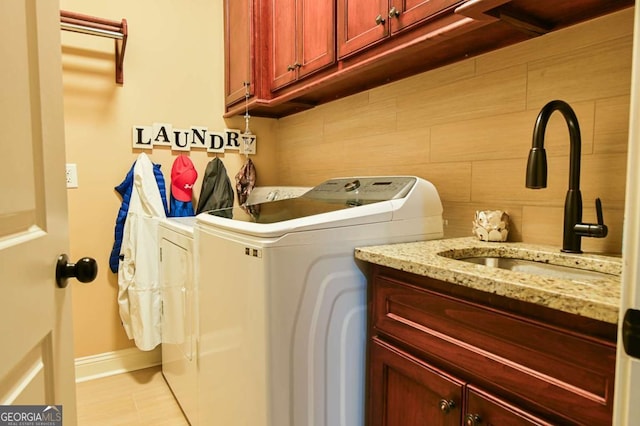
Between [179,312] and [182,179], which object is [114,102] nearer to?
[182,179]

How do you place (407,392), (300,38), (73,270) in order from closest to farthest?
(73,270), (407,392), (300,38)

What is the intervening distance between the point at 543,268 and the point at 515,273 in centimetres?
38

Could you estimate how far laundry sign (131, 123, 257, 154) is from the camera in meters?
2.31

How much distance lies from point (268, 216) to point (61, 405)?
2.43ft

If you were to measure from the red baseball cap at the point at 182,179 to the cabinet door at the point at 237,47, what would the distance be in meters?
0.49

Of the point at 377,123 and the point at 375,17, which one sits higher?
the point at 375,17

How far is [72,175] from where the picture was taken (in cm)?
216

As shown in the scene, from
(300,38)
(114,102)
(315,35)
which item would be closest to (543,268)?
(315,35)

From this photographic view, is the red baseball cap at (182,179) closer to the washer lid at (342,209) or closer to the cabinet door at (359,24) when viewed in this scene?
the washer lid at (342,209)

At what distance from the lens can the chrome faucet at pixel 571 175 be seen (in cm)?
99

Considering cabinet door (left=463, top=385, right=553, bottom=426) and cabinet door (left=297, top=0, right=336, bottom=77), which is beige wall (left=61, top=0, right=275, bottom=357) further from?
cabinet door (left=463, top=385, right=553, bottom=426)

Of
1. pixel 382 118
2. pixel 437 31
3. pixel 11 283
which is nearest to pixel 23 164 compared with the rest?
pixel 11 283

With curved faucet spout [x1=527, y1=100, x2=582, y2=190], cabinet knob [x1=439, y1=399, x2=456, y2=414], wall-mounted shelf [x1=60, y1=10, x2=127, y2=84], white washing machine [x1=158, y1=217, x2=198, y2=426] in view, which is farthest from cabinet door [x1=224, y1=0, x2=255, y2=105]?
cabinet knob [x1=439, y1=399, x2=456, y2=414]

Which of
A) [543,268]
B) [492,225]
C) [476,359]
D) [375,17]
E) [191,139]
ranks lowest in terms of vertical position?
[476,359]
